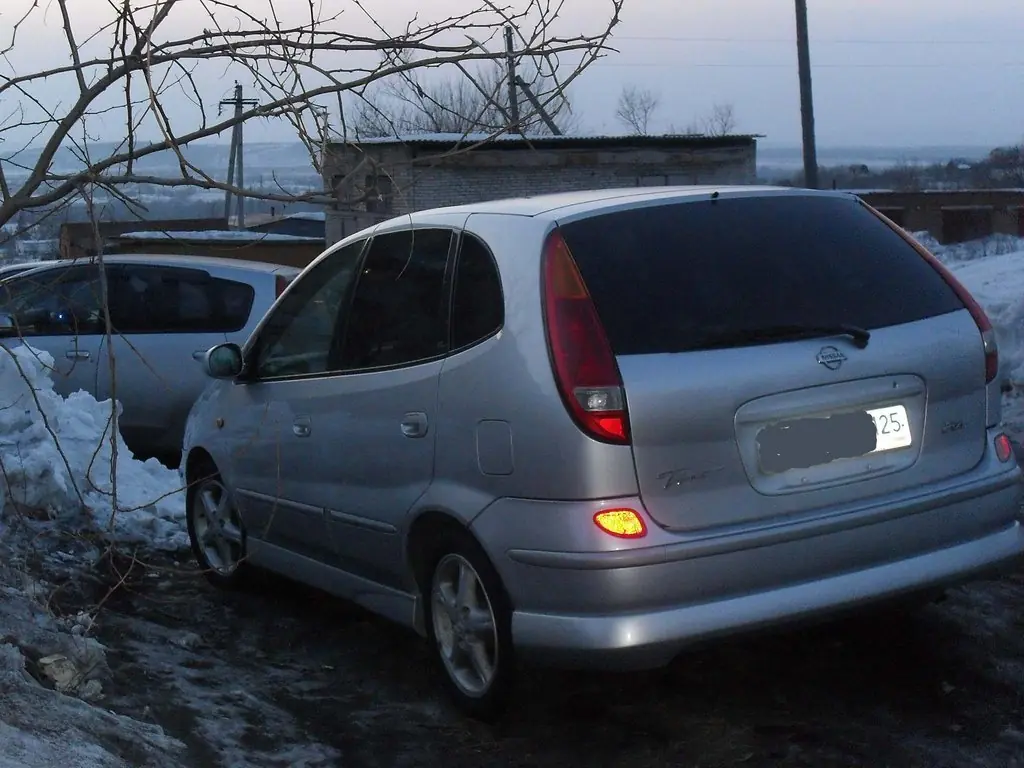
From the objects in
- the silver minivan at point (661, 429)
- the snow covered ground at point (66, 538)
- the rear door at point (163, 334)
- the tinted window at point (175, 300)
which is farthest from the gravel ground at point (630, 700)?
the tinted window at point (175, 300)

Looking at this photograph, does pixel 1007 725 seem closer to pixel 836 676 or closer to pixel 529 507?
pixel 836 676

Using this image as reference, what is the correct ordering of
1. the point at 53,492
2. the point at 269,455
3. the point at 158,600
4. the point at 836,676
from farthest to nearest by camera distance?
the point at 53,492 → the point at 158,600 → the point at 269,455 → the point at 836,676

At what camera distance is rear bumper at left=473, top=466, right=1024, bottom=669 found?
349cm

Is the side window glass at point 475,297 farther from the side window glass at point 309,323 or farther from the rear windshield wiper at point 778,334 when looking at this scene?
the side window glass at point 309,323

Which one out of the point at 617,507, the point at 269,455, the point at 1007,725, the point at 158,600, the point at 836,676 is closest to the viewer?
the point at 617,507

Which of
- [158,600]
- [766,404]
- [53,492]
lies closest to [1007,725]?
[766,404]

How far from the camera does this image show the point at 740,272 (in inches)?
150

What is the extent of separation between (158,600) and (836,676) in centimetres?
306

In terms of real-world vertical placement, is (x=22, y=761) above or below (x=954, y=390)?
below

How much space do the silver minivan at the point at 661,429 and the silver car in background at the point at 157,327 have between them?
438cm

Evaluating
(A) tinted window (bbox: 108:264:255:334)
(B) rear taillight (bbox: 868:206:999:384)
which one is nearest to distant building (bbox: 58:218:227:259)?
(B) rear taillight (bbox: 868:206:999:384)

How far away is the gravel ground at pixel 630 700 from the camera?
3.79 m

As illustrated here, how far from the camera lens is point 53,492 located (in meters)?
6.73

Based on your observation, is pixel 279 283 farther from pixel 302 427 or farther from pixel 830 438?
pixel 830 438
